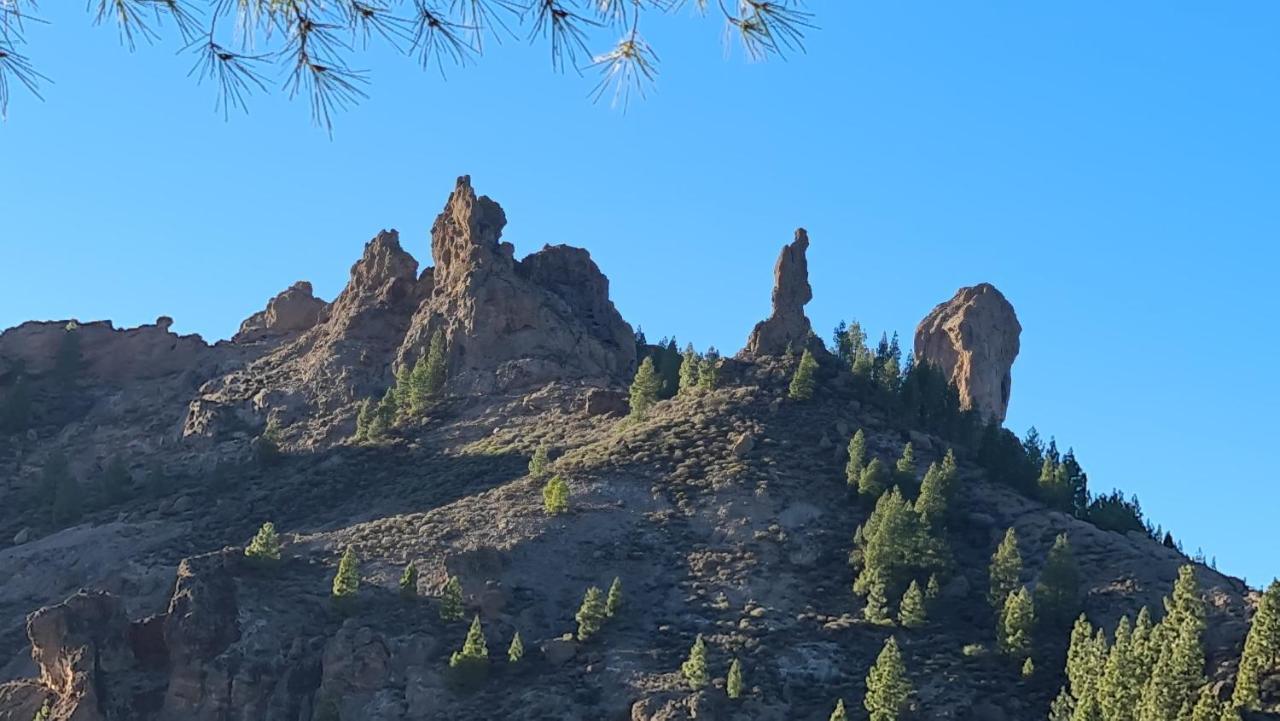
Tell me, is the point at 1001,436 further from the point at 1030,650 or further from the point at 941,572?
the point at 1030,650

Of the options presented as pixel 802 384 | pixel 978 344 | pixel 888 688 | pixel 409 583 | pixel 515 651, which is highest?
pixel 978 344

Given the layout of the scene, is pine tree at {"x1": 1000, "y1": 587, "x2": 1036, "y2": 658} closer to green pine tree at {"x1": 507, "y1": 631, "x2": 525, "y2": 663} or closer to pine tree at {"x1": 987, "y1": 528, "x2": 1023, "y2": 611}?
pine tree at {"x1": 987, "y1": 528, "x2": 1023, "y2": 611}

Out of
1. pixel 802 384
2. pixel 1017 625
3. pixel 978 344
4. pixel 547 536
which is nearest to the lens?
pixel 1017 625

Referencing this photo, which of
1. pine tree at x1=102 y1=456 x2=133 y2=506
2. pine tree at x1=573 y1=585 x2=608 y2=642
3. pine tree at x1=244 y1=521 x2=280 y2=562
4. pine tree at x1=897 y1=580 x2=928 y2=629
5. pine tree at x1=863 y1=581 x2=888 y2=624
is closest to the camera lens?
pine tree at x1=573 y1=585 x2=608 y2=642

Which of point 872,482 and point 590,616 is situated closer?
point 590,616

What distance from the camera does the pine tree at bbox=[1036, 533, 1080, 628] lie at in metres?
76.2

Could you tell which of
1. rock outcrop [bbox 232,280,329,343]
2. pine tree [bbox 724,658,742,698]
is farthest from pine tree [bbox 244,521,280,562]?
rock outcrop [bbox 232,280,329,343]

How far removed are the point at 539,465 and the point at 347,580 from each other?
18.1 m

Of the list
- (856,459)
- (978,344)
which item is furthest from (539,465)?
(978,344)

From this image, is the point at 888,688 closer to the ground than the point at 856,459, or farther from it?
closer to the ground

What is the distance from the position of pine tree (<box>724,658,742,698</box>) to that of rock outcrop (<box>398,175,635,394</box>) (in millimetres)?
43296

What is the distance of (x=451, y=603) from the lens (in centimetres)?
7506

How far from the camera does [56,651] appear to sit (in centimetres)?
7219

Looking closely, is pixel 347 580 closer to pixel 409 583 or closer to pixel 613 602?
pixel 409 583
